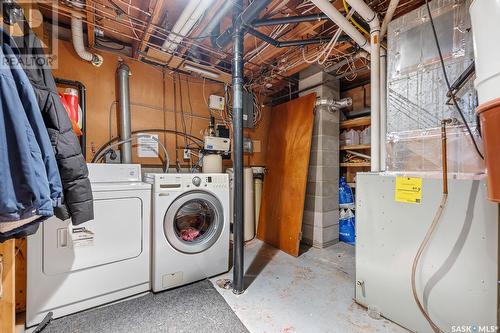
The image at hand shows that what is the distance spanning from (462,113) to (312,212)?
1936 millimetres

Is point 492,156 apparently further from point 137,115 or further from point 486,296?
point 137,115

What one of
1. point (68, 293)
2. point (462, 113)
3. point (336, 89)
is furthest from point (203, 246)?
point (336, 89)

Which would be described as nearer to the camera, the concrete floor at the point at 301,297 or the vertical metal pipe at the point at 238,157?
the concrete floor at the point at 301,297

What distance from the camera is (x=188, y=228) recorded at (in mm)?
2137

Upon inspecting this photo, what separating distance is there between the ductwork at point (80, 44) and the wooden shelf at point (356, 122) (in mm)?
3049

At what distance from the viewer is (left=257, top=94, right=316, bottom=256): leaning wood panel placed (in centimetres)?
264

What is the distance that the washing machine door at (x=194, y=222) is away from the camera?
5.96ft

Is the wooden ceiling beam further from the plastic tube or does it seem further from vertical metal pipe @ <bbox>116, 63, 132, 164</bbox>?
the plastic tube

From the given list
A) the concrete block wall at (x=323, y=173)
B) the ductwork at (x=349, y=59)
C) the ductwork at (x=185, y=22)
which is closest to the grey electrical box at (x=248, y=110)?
the concrete block wall at (x=323, y=173)

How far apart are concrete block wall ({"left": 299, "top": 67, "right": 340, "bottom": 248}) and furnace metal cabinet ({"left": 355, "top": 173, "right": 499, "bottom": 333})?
116cm

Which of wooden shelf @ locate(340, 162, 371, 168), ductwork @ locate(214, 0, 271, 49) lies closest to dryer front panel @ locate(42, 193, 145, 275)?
ductwork @ locate(214, 0, 271, 49)

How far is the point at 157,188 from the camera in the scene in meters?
1.77

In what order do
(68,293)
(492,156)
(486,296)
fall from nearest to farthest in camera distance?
(492,156) → (486,296) → (68,293)

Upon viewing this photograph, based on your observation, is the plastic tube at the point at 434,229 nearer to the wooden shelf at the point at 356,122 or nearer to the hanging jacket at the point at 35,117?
the wooden shelf at the point at 356,122
